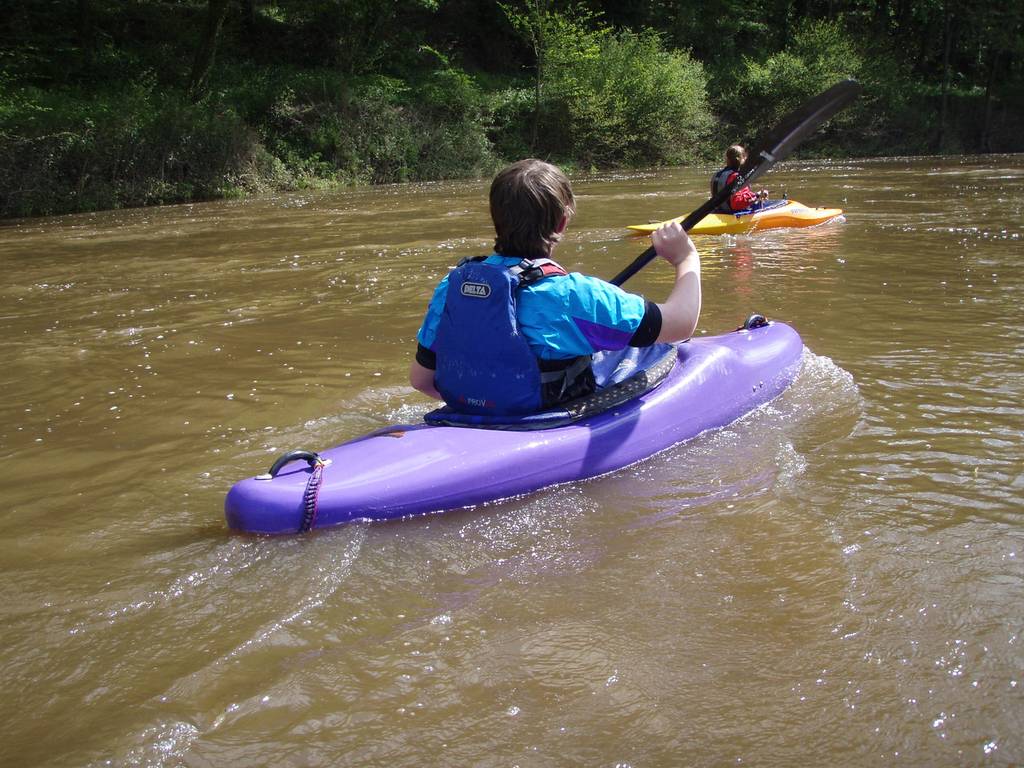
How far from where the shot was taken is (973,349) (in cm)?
427

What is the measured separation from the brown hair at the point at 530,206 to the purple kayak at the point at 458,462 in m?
0.63

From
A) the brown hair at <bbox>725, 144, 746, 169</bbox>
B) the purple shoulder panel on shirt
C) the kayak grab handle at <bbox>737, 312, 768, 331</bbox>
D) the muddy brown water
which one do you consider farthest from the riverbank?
the purple shoulder panel on shirt

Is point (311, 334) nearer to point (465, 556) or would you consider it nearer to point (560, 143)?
point (465, 556)

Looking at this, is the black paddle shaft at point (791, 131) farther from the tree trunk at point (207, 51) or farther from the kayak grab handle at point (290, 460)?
the tree trunk at point (207, 51)

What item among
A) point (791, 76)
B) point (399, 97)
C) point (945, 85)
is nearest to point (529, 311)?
point (399, 97)

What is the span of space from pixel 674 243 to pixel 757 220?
233 inches

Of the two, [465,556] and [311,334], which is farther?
[311,334]

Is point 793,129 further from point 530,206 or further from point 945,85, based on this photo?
point 945,85

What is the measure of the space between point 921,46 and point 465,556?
33289mm

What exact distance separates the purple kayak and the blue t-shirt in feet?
1.19

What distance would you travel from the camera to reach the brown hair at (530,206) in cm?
261

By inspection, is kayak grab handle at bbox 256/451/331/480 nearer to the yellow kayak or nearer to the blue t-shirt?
the blue t-shirt

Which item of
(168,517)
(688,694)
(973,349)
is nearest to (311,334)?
(168,517)

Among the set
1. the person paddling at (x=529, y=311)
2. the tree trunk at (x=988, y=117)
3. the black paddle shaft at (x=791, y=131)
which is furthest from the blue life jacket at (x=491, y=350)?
the tree trunk at (x=988, y=117)
